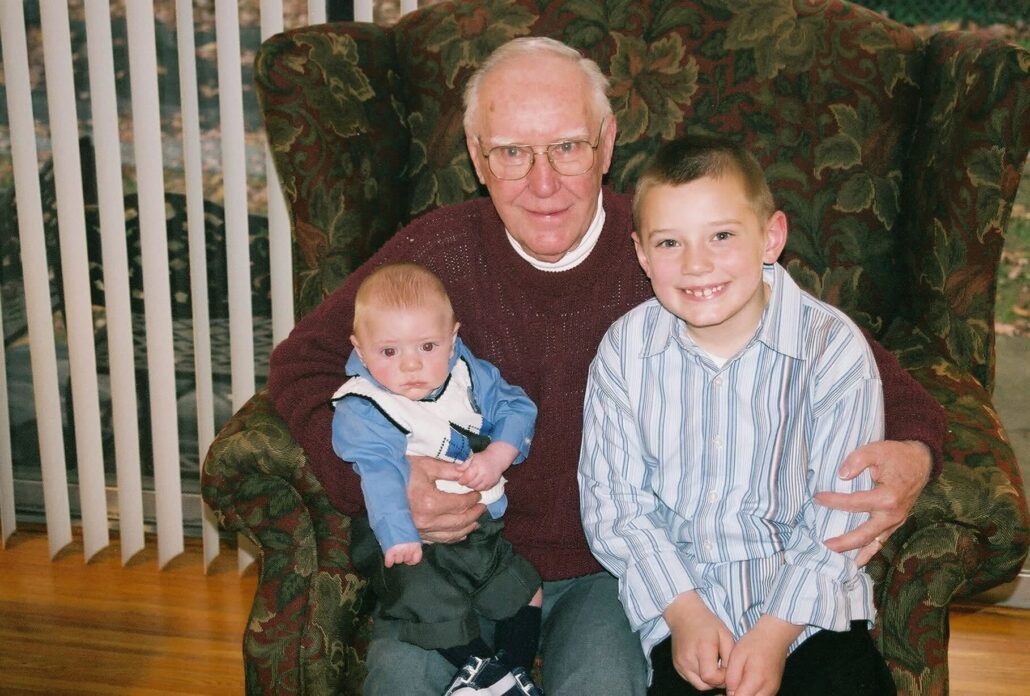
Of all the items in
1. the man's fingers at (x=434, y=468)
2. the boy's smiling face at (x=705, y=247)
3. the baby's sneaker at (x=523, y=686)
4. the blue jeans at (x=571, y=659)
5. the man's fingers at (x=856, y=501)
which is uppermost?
the boy's smiling face at (x=705, y=247)

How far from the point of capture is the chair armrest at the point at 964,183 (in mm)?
1816

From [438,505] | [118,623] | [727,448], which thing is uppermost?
[727,448]

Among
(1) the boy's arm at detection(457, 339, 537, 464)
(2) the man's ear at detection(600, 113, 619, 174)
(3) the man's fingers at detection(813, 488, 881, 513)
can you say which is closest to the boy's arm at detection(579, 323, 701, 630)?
(1) the boy's arm at detection(457, 339, 537, 464)

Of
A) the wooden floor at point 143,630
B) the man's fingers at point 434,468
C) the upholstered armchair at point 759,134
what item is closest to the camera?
the man's fingers at point 434,468

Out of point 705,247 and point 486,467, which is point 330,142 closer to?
point 486,467

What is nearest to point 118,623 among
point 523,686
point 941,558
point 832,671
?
point 523,686

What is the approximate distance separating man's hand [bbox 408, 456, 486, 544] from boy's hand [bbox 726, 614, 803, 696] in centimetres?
45

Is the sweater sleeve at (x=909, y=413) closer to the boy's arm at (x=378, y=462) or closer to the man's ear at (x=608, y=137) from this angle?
the man's ear at (x=608, y=137)

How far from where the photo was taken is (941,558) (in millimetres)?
1533

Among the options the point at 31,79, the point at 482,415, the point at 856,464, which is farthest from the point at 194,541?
the point at 856,464

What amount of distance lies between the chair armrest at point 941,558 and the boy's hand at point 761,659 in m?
0.22

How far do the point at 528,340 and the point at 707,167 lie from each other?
1.58 ft

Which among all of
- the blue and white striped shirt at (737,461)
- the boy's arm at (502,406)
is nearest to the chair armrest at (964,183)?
the blue and white striped shirt at (737,461)

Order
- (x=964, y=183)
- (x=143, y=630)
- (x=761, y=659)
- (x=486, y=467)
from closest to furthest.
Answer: (x=761, y=659)
(x=486, y=467)
(x=964, y=183)
(x=143, y=630)
